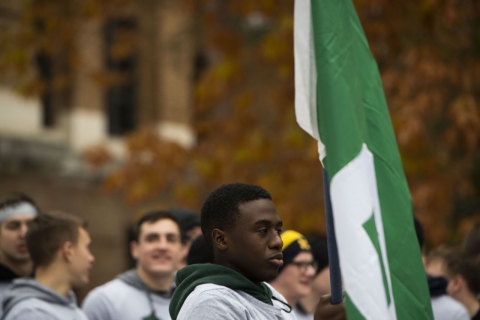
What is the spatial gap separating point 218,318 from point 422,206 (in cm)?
809

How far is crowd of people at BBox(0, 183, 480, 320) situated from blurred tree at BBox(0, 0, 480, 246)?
11.9 feet

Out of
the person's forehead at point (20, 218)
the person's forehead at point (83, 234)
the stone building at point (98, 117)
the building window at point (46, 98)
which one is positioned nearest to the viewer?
the person's forehead at point (83, 234)

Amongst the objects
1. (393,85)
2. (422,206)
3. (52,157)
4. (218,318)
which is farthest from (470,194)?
(52,157)

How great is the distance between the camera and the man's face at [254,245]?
3.96 metres

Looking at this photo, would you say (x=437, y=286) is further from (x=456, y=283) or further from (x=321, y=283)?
(x=321, y=283)

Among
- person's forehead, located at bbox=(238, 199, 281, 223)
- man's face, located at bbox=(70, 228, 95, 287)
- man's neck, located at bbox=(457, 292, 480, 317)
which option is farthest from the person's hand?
man's neck, located at bbox=(457, 292, 480, 317)

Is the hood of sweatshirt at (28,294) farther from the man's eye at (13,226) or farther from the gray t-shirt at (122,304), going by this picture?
the man's eye at (13,226)

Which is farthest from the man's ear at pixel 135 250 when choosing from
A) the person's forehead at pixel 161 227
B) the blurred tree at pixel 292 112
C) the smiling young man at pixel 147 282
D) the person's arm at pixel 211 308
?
the blurred tree at pixel 292 112

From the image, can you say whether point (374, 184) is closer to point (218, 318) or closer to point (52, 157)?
point (218, 318)

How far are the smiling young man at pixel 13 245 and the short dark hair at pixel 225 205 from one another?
10.6 ft

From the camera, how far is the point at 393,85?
11.5m

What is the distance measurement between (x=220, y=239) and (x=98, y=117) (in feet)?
54.3

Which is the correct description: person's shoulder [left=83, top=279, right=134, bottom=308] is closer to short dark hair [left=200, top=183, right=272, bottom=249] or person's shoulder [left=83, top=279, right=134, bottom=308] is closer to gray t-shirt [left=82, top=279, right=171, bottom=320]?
gray t-shirt [left=82, top=279, right=171, bottom=320]

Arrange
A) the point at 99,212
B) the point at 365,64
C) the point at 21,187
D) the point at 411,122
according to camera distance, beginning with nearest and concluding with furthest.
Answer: the point at 365,64 → the point at 411,122 → the point at 21,187 → the point at 99,212
